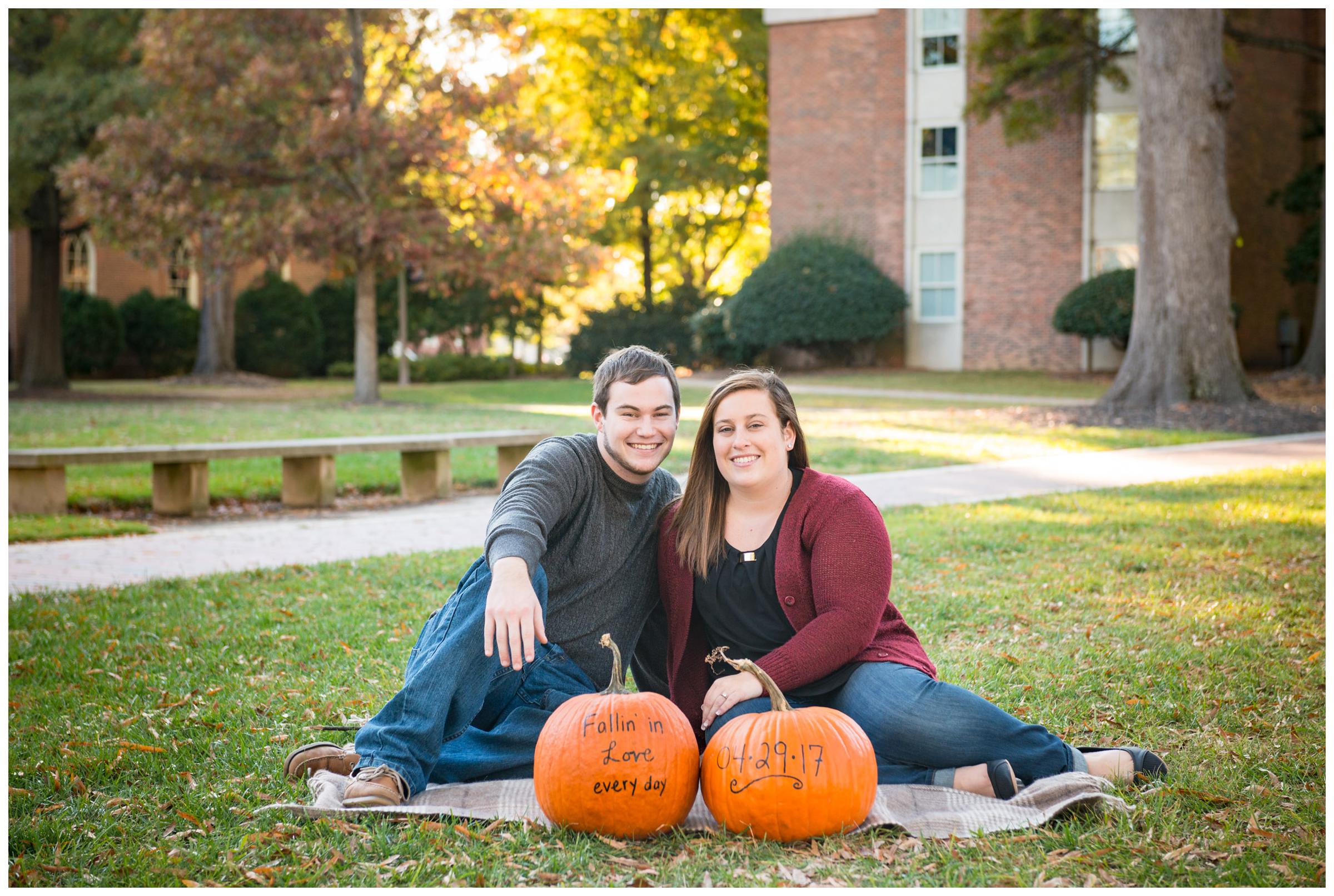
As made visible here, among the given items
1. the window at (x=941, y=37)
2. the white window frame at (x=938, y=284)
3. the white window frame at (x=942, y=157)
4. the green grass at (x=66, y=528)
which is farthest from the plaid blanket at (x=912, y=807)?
the window at (x=941, y=37)

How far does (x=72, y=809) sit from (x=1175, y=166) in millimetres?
14825

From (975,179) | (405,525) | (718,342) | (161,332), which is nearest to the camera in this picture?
(405,525)

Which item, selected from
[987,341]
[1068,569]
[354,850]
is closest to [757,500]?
[354,850]

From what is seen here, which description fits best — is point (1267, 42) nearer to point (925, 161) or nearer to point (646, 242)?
point (925, 161)

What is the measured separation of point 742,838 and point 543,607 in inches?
32.2

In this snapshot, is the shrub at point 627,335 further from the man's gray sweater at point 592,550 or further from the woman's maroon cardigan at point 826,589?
the woman's maroon cardigan at point 826,589

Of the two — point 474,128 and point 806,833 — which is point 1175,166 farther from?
point 806,833

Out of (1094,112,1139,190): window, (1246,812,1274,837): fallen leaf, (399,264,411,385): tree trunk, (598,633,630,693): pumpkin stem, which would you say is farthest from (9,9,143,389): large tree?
(1246,812,1274,837): fallen leaf

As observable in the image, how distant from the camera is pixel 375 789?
9.48 ft

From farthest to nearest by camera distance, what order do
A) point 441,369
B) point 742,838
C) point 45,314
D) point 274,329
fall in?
point 441,369 → point 274,329 → point 45,314 → point 742,838

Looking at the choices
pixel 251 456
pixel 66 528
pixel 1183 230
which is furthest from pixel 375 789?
pixel 1183 230

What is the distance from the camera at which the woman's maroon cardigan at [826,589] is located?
9.80ft

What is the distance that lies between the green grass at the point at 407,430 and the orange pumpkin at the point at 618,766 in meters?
7.06

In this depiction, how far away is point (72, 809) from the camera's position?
117 inches
